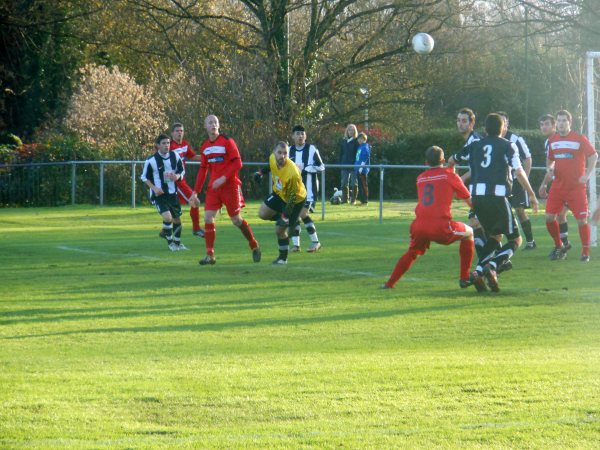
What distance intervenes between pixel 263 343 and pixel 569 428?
389 centimetres

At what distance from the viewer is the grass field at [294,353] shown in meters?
6.29

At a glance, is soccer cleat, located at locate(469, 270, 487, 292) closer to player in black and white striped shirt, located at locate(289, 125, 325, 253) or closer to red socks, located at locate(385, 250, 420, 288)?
red socks, located at locate(385, 250, 420, 288)

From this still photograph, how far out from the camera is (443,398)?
7.05 meters

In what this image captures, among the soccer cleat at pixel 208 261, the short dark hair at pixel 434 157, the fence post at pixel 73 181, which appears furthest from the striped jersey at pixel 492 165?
the fence post at pixel 73 181

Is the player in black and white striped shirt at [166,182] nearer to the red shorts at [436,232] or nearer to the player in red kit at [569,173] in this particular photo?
the player in red kit at [569,173]

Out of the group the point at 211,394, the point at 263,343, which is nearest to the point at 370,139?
the point at 263,343

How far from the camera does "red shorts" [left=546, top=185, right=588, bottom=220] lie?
1609cm

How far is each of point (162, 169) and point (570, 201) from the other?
6.52 m

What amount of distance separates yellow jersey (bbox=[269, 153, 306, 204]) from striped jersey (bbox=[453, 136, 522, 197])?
11.6ft

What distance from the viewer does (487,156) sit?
42.9 ft

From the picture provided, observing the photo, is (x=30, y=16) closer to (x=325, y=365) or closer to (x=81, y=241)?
(x=81, y=241)

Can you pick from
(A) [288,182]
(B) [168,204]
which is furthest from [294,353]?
(B) [168,204]

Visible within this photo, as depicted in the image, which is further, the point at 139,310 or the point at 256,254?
the point at 256,254

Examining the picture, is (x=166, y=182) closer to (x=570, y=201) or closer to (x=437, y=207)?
(x=570, y=201)
